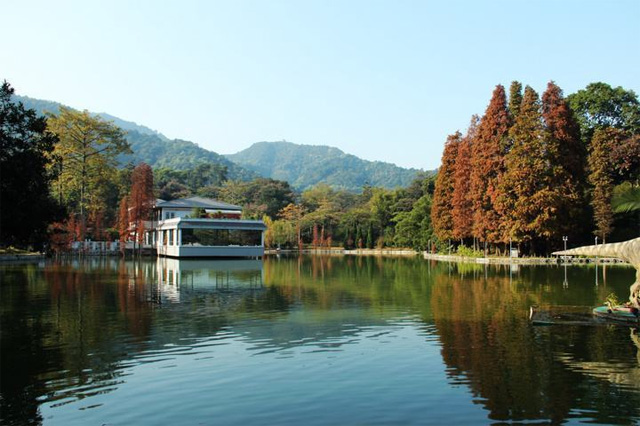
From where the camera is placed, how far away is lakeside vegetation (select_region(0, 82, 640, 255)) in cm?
2070

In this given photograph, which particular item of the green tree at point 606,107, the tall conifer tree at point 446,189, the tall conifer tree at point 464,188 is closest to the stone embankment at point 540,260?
the tall conifer tree at point 464,188

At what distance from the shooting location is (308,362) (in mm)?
10711

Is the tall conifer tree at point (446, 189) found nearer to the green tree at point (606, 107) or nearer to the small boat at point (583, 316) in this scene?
the green tree at point (606, 107)

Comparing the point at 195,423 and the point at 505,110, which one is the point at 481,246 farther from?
the point at 195,423

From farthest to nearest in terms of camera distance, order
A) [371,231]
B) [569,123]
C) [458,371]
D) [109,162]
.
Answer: [371,231] → [109,162] → [569,123] → [458,371]

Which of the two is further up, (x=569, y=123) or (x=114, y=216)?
(x=569, y=123)

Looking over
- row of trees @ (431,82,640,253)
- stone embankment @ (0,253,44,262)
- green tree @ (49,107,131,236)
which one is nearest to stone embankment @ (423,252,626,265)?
row of trees @ (431,82,640,253)

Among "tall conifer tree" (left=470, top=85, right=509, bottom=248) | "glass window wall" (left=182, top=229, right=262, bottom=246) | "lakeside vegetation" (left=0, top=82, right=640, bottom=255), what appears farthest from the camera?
"glass window wall" (left=182, top=229, right=262, bottom=246)

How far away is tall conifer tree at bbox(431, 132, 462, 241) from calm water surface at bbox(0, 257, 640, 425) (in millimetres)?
34714

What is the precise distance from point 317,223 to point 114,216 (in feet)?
95.3

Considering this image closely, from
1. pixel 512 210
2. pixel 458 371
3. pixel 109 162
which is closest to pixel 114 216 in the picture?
pixel 109 162

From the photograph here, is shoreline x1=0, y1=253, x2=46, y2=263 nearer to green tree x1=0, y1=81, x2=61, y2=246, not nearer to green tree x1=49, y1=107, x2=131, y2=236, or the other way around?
green tree x1=49, y1=107, x2=131, y2=236

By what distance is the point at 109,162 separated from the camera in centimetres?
6291

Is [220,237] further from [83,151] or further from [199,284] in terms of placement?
[199,284]
